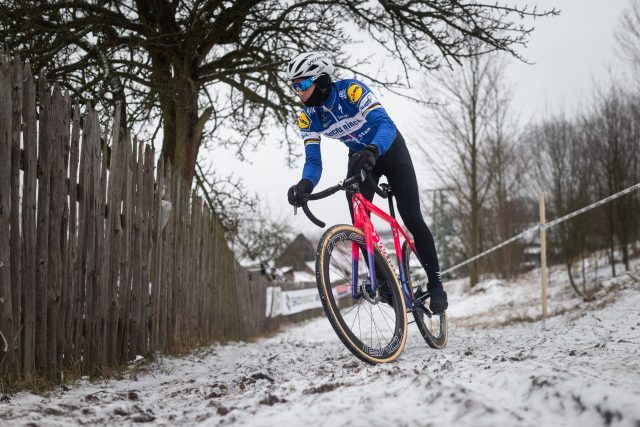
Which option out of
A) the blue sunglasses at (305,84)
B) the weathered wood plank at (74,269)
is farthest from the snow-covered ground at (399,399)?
the blue sunglasses at (305,84)

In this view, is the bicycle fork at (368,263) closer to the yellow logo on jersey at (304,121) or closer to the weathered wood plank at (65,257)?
the yellow logo on jersey at (304,121)

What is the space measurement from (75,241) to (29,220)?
1.34ft

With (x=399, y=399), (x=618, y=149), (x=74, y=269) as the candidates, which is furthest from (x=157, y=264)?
(x=618, y=149)

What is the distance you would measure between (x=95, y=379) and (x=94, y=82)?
14.3 feet

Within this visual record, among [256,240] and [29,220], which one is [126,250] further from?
[256,240]

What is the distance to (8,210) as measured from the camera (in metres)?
2.75

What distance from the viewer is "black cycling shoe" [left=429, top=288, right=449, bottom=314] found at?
3.80 metres

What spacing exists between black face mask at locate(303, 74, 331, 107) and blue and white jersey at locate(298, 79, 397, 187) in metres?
0.04

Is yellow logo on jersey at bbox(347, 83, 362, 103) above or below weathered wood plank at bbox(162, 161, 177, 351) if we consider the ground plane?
above

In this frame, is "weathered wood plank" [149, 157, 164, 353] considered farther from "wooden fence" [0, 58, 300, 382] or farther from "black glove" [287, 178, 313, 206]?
"black glove" [287, 178, 313, 206]

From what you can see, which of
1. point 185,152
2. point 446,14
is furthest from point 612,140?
point 185,152

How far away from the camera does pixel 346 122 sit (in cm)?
370

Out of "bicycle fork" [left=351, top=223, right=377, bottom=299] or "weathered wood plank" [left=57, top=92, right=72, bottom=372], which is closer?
"weathered wood plank" [left=57, top=92, right=72, bottom=372]

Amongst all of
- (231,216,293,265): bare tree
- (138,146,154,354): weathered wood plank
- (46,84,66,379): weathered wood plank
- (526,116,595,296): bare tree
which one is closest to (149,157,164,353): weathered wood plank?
(138,146,154,354): weathered wood plank
